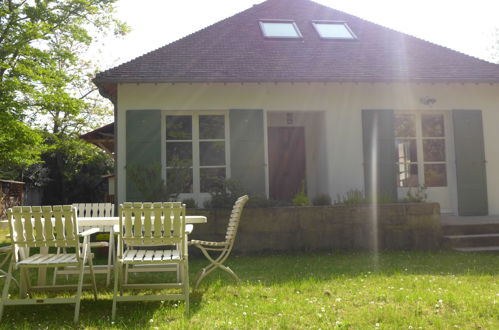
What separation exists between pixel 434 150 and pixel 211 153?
187 inches

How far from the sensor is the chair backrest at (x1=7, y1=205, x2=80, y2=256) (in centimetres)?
360

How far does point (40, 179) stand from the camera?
66.2 feet

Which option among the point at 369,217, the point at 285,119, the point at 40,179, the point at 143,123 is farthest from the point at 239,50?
the point at 40,179

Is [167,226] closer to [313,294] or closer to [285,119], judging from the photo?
[313,294]

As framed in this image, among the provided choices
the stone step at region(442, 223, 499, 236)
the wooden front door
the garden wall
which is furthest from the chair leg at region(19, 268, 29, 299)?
the wooden front door

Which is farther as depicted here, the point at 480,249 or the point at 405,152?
the point at 405,152

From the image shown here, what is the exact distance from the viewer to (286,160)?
409 inches

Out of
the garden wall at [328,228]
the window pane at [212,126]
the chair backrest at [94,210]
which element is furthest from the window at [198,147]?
the chair backrest at [94,210]

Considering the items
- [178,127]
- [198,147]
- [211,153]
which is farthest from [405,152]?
[178,127]

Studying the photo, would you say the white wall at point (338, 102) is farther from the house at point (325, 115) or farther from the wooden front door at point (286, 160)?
the wooden front door at point (286, 160)

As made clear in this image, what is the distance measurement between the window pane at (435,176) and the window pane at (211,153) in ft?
14.2

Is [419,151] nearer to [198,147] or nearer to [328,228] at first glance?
[328,228]

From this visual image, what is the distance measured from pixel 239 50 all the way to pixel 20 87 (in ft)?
17.4

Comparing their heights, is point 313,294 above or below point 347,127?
below
